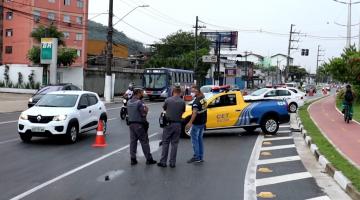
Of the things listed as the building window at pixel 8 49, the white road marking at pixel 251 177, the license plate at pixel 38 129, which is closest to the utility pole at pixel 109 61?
the license plate at pixel 38 129

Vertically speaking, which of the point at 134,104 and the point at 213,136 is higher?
the point at 134,104

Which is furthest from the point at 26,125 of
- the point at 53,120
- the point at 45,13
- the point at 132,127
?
the point at 45,13

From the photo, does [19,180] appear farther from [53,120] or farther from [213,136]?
[213,136]

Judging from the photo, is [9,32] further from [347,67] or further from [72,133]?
[72,133]

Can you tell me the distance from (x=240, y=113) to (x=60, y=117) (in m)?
6.43

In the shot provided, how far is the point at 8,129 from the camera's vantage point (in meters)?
18.5

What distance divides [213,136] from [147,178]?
27.3 ft

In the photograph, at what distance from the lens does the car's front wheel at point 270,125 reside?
18.4 m

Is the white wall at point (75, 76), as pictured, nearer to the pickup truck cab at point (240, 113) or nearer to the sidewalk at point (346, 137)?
the sidewalk at point (346, 137)

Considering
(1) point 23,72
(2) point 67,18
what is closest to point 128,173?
(1) point 23,72

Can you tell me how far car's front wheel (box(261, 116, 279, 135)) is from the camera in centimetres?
1836

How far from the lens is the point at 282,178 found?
33.2ft

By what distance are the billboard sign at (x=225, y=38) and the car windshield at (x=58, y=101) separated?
87490 mm

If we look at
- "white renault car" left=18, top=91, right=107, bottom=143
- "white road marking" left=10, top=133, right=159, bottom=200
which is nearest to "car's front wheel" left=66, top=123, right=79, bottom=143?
"white renault car" left=18, top=91, right=107, bottom=143
